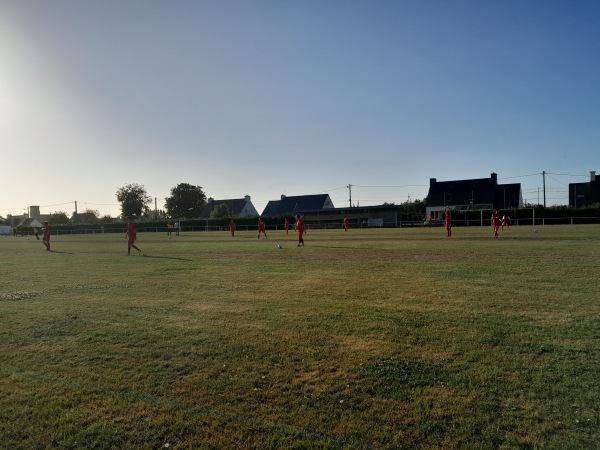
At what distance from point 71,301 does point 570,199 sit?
8409cm

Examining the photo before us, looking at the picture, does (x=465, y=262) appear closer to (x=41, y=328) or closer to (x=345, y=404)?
(x=345, y=404)

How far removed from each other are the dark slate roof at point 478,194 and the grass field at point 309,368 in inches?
2591

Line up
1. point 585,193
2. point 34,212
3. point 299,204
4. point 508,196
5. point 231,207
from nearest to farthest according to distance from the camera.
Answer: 1. point 585,193
2. point 508,196
3. point 299,204
4. point 231,207
5. point 34,212

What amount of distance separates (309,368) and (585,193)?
271 feet

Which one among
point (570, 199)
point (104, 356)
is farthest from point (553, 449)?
point (570, 199)

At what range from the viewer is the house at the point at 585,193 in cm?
6931

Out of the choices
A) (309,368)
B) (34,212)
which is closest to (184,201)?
(34,212)

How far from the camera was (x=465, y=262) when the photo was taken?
13.7 metres

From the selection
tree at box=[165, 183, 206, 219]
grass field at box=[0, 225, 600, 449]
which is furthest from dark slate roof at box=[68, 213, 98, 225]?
grass field at box=[0, 225, 600, 449]

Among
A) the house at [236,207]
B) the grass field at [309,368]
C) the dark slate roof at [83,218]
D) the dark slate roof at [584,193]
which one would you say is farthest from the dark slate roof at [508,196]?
the dark slate roof at [83,218]

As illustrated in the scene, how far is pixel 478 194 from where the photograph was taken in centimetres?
7112

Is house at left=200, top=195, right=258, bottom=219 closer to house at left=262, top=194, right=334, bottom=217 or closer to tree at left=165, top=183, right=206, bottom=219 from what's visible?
tree at left=165, top=183, right=206, bottom=219

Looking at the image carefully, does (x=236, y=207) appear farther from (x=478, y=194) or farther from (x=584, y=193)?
(x=584, y=193)

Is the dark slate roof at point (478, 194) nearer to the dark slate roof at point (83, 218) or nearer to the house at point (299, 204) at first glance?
the house at point (299, 204)
